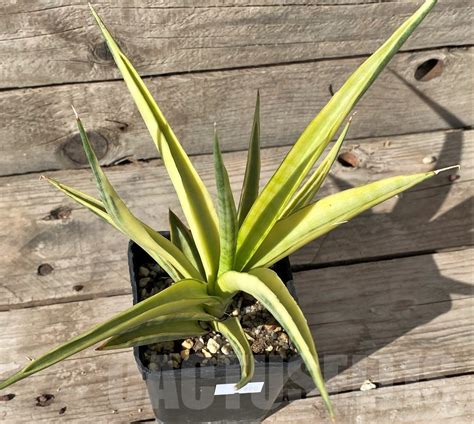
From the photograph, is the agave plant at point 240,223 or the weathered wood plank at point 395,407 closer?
the agave plant at point 240,223

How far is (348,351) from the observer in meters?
1.04

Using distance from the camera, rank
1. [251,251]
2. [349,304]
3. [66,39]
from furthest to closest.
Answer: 1. [349,304]
2. [66,39]
3. [251,251]

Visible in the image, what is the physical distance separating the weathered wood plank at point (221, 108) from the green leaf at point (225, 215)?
431 millimetres

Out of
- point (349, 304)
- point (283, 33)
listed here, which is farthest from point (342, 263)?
point (283, 33)

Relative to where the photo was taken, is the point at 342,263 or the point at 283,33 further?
the point at 342,263

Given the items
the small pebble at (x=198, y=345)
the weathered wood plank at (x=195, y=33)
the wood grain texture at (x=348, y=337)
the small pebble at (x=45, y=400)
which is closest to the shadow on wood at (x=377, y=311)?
the wood grain texture at (x=348, y=337)

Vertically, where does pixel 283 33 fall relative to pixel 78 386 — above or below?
above

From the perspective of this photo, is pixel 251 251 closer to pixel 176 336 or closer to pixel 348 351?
pixel 176 336

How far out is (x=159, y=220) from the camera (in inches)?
44.7

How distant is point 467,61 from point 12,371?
906 mm

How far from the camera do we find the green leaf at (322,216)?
0.65 metres

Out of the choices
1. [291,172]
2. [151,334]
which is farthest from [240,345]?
[291,172]

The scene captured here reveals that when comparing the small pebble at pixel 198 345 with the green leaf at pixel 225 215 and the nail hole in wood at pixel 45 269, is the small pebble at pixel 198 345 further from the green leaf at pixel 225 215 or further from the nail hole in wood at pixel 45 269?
the nail hole in wood at pixel 45 269

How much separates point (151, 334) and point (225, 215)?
0.16 m
